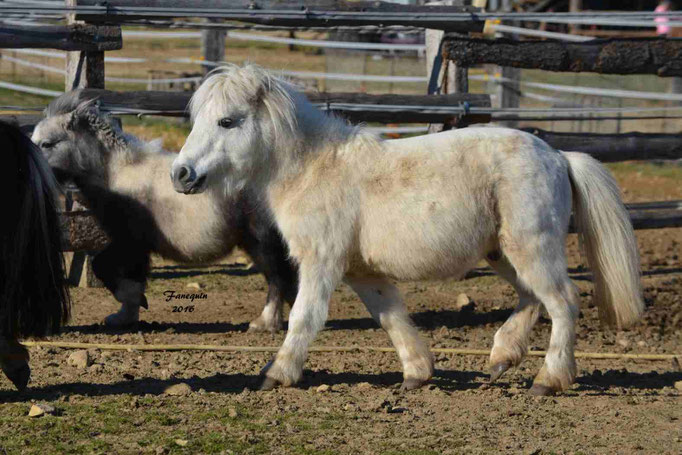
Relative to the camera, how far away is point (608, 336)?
22.4 ft

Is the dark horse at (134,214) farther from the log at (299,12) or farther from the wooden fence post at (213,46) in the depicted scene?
the wooden fence post at (213,46)

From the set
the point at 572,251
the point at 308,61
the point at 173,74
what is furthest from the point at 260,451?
→ the point at 308,61

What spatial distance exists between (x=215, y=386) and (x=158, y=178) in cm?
228

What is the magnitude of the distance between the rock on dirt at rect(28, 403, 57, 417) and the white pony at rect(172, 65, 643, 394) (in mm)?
1078

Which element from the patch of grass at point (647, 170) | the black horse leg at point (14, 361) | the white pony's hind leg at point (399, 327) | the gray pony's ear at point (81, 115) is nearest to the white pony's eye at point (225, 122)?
the white pony's hind leg at point (399, 327)

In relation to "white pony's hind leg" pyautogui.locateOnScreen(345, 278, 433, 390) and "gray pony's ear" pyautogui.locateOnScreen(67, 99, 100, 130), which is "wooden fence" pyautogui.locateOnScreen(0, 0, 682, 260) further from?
"white pony's hind leg" pyautogui.locateOnScreen(345, 278, 433, 390)

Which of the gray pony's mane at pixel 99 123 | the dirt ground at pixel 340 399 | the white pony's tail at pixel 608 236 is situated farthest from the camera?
the gray pony's mane at pixel 99 123

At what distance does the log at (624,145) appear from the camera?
8484 millimetres

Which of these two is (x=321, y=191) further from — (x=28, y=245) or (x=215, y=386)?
(x=28, y=245)

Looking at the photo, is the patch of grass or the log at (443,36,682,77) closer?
the log at (443,36,682,77)

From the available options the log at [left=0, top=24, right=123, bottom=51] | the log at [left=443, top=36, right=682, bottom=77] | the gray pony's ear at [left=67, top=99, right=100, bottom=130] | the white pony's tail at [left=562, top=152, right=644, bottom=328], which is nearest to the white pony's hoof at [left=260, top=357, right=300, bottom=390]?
the white pony's tail at [left=562, top=152, right=644, bottom=328]

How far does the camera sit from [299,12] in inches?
291

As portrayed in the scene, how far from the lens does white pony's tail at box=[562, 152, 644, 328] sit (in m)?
5.19

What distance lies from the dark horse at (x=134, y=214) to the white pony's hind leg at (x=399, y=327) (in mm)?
1503
